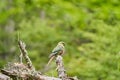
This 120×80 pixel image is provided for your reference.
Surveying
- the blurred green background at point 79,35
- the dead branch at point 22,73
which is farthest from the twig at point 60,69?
the blurred green background at point 79,35

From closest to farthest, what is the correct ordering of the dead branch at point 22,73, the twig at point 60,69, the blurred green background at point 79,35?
the dead branch at point 22,73, the twig at point 60,69, the blurred green background at point 79,35

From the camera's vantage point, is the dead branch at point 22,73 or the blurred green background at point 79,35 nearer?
the dead branch at point 22,73

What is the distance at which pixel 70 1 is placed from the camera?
1055 centimetres

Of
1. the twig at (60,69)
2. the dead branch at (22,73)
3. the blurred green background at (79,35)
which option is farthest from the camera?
the blurred green background at (79,35)

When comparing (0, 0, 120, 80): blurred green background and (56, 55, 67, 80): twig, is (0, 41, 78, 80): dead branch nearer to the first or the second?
(56, 55, 67, 80): twig

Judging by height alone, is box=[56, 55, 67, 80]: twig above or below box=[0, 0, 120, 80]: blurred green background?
below

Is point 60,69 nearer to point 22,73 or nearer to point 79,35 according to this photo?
point 22,73

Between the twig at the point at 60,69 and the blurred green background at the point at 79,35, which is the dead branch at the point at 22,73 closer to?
the twig at the point at 60,69

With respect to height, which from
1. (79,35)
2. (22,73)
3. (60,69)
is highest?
(79,35)

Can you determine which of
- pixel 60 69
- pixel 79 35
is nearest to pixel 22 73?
pixel 60 69

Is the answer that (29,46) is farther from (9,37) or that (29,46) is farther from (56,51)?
(56,51)

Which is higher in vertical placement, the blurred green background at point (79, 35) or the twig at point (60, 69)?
the blurred green background at point (79, 35)

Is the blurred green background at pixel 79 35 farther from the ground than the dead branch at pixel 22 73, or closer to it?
farther from the ground

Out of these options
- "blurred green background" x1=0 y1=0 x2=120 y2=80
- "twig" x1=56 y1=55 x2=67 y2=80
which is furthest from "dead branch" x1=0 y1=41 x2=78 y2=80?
"blurred green background" x1=0 y1=0 x2=120 y2=80
